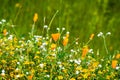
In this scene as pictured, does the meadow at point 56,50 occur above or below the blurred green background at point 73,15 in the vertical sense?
below

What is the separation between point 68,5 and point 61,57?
2.36 metres

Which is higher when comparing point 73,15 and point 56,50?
point 73,15

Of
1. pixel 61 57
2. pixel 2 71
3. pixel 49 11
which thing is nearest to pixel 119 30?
pixel 49 11

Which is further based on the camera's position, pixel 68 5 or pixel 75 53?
pixel 68 5

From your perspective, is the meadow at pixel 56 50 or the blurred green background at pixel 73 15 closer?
the meadow at pixel 56 50

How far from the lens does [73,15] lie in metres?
6.06

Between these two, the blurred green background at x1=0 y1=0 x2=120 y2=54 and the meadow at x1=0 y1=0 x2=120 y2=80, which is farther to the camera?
the blurred green background at x1=0 y1=0 x2=120 y2=54

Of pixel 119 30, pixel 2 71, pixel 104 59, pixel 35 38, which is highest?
Result: pixel 119 30

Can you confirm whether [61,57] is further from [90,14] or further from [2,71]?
[90,14]

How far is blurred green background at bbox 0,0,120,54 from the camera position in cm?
564

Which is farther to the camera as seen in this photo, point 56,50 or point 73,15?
point 73,15

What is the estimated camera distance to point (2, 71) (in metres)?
3.58

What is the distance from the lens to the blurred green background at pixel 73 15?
5.64m

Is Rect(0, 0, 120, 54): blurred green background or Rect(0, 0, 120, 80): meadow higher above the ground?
Rect(0, 0, 120, 54): blurred green background
